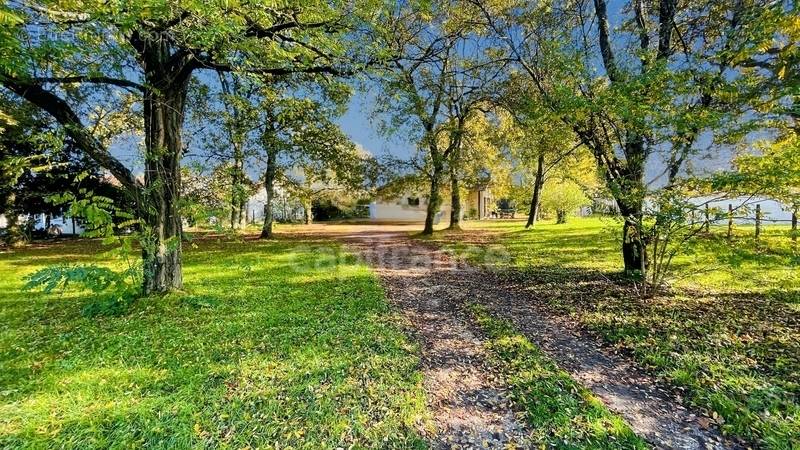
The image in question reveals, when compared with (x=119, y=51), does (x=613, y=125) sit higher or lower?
lower

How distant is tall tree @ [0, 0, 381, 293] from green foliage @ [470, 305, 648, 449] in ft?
15.4

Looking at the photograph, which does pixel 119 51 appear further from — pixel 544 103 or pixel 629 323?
pixel 629 323

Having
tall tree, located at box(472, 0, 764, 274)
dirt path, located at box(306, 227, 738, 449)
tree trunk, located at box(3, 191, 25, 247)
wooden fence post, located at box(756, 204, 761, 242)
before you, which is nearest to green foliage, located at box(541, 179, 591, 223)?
tall tree, located at box(472, 0, 764, 274)

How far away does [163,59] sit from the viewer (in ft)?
17.6

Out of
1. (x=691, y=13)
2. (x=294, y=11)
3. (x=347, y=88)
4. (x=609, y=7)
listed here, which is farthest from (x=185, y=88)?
(x=691, y=13)

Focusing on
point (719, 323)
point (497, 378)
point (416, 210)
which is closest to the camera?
point (497, 378)

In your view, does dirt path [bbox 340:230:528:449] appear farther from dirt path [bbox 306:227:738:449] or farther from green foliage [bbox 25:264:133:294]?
green foliage [bbox 25:264:133:294]

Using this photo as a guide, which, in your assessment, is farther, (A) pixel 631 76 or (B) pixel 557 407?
(A) pixel 631 76

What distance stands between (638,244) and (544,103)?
3.13 m

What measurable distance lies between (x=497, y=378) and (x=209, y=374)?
2.66m

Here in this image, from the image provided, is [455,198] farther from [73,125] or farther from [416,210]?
[416,210]

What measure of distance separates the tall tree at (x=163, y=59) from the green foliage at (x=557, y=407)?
15.4ft

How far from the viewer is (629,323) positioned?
466 centimetres

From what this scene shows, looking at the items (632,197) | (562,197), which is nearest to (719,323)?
(632,197)
